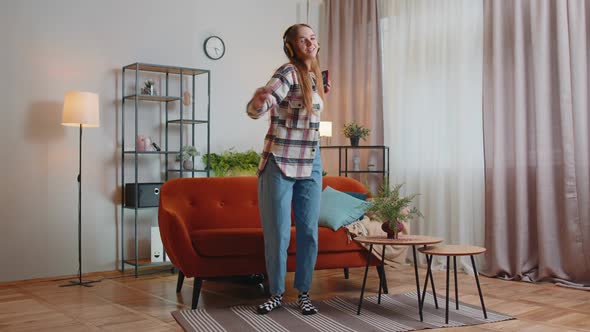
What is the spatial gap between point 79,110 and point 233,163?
4.62ft

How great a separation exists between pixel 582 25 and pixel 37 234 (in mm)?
4075

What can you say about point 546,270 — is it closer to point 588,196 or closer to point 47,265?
point 588,196

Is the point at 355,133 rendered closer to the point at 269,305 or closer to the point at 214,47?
the point at 214,47

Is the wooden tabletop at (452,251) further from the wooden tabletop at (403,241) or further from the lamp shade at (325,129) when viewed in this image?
the lamp shade at (325,129)

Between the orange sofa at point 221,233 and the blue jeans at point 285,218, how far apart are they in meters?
0.39

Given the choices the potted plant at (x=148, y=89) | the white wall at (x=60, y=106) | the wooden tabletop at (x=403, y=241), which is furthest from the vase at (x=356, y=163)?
the wooden tabletop at (x=403, y=241)

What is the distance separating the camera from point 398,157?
533cm

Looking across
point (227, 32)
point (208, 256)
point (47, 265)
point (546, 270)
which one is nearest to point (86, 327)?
point (208, 256)

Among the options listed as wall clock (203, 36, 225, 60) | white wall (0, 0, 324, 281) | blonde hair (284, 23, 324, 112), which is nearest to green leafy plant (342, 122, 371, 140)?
white wall (0, 0, 324, 281)

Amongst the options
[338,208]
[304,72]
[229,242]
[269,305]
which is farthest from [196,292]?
[304,72]

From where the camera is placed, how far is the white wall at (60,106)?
4430mm

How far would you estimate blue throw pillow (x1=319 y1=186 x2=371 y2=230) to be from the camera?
372cm

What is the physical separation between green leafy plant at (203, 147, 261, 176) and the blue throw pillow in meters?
1.31

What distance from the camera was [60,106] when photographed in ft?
15.2
